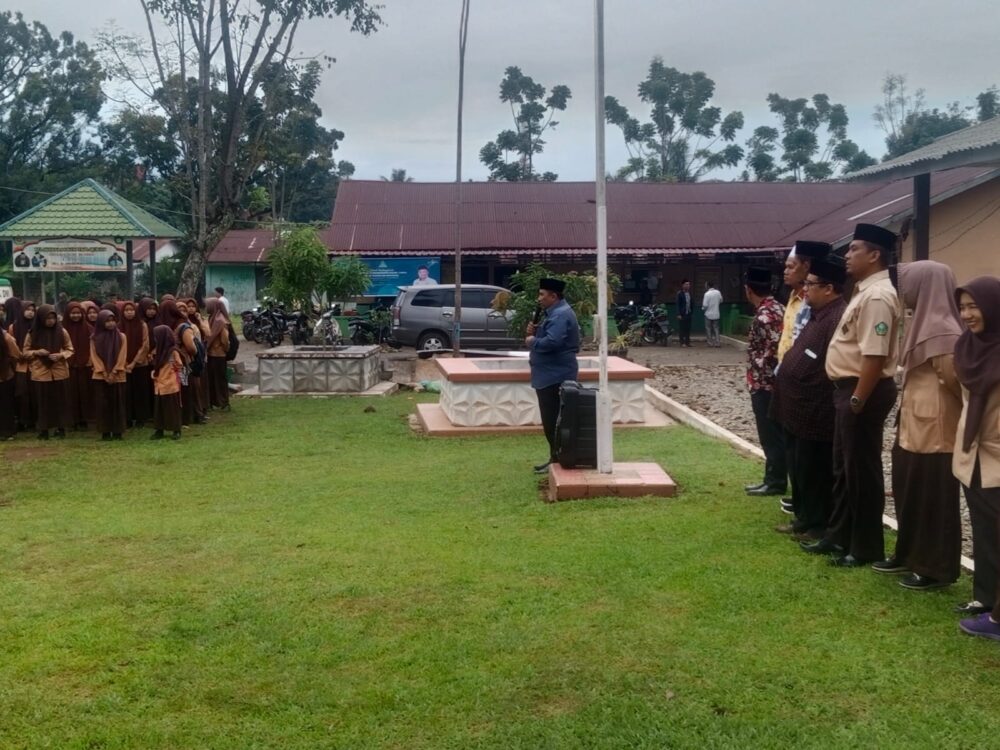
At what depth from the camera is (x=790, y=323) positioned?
633 cm

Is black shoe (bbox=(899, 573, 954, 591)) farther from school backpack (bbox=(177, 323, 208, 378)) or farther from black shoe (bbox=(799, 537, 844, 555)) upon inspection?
school backpack (bbox=(177, 323, 208, 378))

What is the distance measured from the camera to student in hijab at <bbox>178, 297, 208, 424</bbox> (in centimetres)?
1214

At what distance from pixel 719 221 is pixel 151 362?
19.0 meters

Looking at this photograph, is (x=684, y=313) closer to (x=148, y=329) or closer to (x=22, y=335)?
(x=148, y=329)

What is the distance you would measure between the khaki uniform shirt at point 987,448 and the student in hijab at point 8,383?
9.67m

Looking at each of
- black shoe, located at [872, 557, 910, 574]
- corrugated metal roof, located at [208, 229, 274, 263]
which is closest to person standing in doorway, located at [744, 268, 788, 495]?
black shoe, located at [872, 557, 910, 574]

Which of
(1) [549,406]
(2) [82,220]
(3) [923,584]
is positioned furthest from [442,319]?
(3) [923,584]

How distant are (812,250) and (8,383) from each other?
904 cm

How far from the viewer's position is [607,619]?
4438mm

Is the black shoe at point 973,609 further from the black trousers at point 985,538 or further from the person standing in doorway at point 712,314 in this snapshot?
the person standing in doorway at point 712,314

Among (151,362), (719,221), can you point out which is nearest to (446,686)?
(151,362)

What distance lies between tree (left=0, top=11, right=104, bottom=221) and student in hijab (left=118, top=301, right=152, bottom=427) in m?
33.3

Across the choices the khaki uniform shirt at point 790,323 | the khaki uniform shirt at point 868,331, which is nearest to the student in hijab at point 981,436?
the khaki uniform shirt at point 868,331

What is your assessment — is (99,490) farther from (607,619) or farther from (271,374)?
(271,374)
